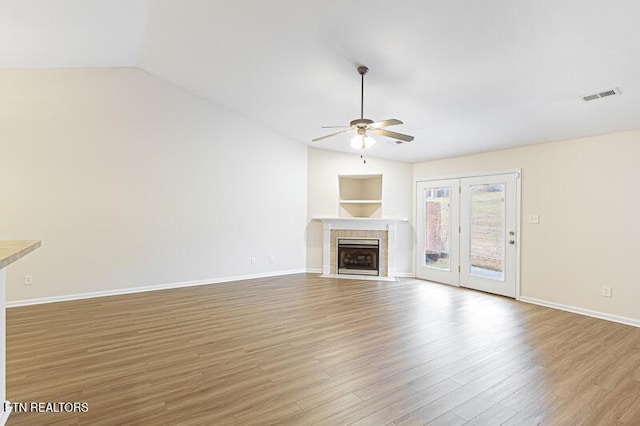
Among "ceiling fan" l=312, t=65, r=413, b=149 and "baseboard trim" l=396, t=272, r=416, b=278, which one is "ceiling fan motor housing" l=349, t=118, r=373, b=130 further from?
"baseboard trim" l=396, t=272, r=416, b=278

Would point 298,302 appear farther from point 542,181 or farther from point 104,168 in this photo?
point 542,181

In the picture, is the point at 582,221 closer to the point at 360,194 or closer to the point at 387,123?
the point at 387,123

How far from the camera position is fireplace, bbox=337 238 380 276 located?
256 inches

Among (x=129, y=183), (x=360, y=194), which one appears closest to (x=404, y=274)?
(x=360, y=194)

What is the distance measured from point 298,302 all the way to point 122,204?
3294 mm

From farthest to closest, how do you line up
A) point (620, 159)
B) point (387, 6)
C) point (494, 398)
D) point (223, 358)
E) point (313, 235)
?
point (313, 235) → point (620, 159) → point (223, 358) → point (387, 6) → point (494, 398)

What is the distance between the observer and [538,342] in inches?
125

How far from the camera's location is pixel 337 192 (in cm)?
679

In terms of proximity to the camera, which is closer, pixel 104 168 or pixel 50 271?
pixel 50 271

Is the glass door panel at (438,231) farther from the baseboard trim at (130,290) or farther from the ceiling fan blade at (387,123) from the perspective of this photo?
the ceiling fan blade at (387,123)

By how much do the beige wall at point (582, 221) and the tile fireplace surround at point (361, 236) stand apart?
7.63 feet

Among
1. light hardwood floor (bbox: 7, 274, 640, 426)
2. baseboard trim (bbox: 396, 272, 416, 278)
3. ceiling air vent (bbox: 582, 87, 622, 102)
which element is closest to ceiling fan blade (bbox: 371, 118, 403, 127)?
ceiling air vent (bbox: 582, 87, 622, 102)

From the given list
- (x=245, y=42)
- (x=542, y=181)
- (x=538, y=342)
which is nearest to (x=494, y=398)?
(x=538, y=342)

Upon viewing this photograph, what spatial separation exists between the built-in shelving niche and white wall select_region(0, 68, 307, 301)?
5.26 feet
